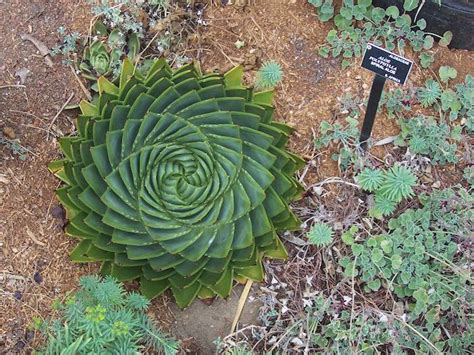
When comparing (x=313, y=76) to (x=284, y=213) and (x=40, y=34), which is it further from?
(x=40, y=34)

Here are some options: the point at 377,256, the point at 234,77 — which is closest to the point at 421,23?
the point at 234,77

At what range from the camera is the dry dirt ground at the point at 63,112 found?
2.40 m

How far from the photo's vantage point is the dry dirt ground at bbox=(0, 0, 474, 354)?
2.40 m

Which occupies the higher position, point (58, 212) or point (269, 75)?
point (269, 75)

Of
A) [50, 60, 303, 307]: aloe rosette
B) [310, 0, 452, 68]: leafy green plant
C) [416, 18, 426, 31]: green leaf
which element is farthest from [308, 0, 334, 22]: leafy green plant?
[50, 60, 303, 307]: aloe rosette

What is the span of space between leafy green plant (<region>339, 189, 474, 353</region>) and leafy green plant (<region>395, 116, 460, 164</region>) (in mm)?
165

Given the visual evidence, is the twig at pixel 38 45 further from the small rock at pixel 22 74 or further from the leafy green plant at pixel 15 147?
the leafy green plant at pixel 15 147

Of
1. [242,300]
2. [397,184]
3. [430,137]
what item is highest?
[430,137]

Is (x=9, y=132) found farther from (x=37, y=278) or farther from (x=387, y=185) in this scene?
(x=387, y=185)

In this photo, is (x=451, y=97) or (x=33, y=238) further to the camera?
(x=451, y=97)

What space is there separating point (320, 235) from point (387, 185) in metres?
0.32

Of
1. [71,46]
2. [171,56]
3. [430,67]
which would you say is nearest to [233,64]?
[171,56]

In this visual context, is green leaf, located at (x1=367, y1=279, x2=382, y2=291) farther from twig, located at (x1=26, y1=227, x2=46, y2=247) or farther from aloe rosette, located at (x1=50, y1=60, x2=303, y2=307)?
twig, located at (x1=26, y1=227, x2=46, y2=247)

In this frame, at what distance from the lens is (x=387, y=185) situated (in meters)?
2.40
